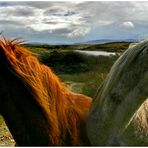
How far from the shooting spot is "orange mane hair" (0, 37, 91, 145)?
3.31m

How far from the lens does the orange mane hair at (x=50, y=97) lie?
130 inches

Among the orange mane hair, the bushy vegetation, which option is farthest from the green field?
the orange mane hair

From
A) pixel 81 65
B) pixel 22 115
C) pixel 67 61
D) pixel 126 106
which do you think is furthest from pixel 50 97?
pixel 67 61

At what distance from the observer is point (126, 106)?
3.04m

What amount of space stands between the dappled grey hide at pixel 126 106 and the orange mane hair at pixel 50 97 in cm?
24

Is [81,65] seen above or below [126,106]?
below

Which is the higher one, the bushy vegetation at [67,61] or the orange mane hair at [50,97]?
the orange mane hair at [50,97]

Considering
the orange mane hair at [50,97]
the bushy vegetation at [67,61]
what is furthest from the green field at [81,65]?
the orange mane hair at [50,97]

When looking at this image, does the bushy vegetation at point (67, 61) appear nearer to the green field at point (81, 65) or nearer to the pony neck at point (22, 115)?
the green field at point (81, 65)

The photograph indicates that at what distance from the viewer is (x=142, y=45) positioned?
10.3 feet

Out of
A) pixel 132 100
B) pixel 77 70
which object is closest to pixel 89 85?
pixel 77 70

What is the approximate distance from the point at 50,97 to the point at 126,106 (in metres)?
0.65

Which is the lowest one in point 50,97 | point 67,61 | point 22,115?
point 67,61

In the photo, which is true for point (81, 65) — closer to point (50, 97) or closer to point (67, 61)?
point (67, 61)
